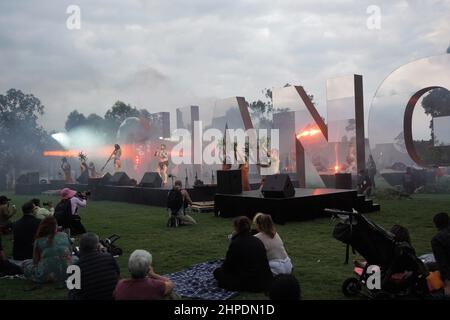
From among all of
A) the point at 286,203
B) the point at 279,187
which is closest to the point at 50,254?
the point at 286,203

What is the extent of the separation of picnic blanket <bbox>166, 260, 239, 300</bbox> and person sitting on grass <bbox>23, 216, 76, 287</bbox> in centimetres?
171

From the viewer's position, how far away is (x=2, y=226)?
11.0m

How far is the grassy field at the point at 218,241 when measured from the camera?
21.1 ft

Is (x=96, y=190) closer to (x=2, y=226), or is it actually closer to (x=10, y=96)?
(x=2, y=226)

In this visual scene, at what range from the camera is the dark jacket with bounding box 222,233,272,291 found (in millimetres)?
5688

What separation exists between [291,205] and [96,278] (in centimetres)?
880

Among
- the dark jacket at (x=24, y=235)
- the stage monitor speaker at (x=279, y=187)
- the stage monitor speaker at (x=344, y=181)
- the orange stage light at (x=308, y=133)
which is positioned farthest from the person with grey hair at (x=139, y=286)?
the orange stage light at (x=308, y=133)

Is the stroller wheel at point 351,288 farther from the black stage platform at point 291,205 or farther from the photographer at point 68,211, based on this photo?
the photographer at point 68,211

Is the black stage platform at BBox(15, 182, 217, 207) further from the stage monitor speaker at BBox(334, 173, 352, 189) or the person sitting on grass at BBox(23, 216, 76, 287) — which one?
the person sitting on grass at BBox(23, 216, 76, 287)

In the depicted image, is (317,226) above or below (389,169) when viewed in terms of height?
below

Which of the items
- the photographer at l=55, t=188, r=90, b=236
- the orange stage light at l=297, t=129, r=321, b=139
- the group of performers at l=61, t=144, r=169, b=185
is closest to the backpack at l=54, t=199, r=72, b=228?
the photographer at l=55, t=188, r=90, b=236

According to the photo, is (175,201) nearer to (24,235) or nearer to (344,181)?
(24,235)
